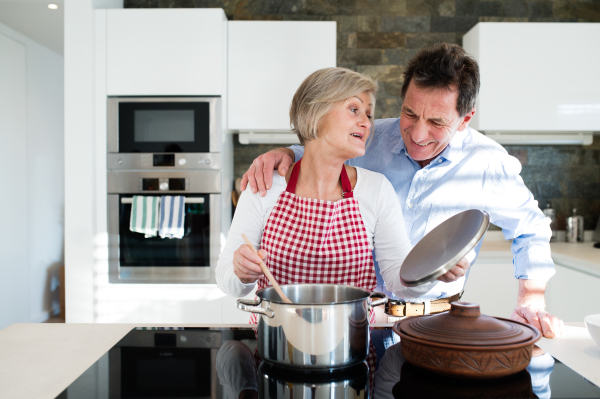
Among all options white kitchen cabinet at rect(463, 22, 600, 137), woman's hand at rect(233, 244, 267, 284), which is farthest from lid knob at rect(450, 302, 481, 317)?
white kitchen cabinet at rect(463, 22, 600, 137)

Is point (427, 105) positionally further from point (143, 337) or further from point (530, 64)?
point (530, 64)

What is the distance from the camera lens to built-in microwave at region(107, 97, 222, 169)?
269 cm

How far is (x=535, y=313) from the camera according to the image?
1117 mm

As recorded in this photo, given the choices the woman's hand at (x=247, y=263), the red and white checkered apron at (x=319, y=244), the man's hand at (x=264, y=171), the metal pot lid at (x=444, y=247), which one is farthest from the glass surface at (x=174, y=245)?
the metal pot lid at (x=444, y=247)

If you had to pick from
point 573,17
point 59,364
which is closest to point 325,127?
point 59,364

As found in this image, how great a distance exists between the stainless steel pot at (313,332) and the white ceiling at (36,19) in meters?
2.97

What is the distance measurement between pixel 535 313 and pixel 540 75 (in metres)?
2.14

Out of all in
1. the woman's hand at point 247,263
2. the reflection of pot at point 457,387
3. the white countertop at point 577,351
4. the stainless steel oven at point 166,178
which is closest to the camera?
the reflection of pot at point 457,387

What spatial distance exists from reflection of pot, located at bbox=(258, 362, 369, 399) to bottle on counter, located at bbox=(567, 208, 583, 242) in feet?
9.52

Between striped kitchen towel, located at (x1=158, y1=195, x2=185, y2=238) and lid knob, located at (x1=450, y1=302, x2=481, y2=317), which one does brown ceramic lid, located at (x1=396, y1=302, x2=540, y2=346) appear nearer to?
lid knob, located at (x1=450, y1=302, x2=481, y2=317)

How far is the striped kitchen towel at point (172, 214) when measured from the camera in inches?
105

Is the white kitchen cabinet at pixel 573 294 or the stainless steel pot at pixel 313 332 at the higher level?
the stainless steel pot at pixel 313 332

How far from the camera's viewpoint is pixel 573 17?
10.5ft

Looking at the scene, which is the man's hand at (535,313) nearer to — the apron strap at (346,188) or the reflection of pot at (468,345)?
the reflection of pot at (468,345)
